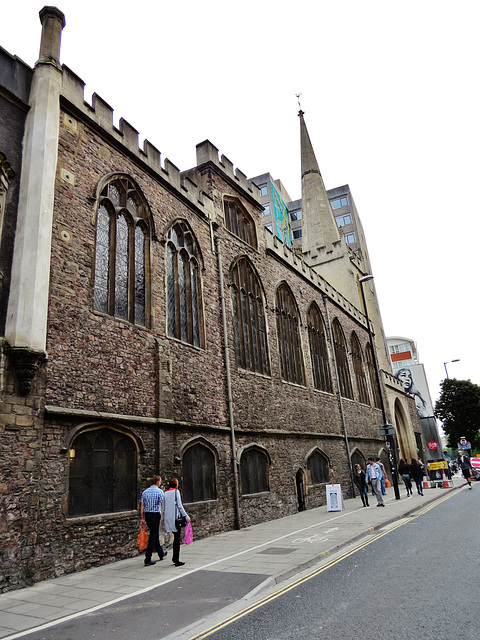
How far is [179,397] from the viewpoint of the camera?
12672 millimetres

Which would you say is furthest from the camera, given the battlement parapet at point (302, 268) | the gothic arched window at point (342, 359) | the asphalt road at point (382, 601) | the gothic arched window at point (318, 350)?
the gothic arched window at point (342, 359)

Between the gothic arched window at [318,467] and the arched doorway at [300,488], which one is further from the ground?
the gothic arched window at [318,467]

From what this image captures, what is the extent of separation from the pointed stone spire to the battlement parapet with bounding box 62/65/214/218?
19.9m

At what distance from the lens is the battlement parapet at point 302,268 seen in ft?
70.5

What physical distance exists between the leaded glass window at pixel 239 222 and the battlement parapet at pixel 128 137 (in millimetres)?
1975

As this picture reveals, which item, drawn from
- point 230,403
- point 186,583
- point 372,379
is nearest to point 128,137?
point 230,403

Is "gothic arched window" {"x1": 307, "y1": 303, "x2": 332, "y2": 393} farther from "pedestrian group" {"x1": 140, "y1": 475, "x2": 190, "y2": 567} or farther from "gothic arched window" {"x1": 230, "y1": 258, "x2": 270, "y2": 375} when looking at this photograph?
"pedestrian group" {"x1": 140, "y1": 475, "x2": 190, "y2": 567}

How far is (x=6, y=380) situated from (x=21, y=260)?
2531 mm

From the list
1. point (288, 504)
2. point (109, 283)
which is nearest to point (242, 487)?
point (288, 504)

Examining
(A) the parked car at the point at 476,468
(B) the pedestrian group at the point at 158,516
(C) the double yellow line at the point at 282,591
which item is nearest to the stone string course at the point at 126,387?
(B) the pedestrian group at the point at 158,516

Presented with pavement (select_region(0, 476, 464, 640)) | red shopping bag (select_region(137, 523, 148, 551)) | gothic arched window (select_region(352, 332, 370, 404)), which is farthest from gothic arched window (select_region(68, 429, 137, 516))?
gothic arched window (select_region(352, 332, 370, 404))

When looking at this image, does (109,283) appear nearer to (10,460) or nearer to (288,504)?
(10,460)

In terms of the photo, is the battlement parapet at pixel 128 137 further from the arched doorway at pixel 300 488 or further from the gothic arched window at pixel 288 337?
the arched doorway at pixel 300 488

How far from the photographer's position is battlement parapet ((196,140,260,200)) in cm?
1812
